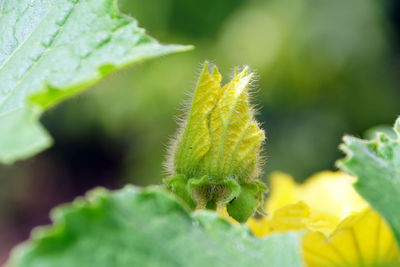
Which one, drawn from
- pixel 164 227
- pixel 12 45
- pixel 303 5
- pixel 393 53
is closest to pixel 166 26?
pixel 303 5

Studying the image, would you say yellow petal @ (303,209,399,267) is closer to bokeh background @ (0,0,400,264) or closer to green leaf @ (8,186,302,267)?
green leaf @ (8,186,302,267)

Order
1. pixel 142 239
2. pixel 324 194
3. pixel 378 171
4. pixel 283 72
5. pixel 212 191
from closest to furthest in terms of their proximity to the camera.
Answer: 1. pixel 142 239
2. pixel 378 171
3. pixel 212 191
4. pixel 324 194
5. pixel 283 72

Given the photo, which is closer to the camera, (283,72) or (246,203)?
(246,203)

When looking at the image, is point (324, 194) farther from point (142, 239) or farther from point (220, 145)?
point (142, 239)

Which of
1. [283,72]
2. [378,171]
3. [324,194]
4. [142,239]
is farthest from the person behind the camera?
[283,72]

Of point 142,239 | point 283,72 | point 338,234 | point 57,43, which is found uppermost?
point 283,72

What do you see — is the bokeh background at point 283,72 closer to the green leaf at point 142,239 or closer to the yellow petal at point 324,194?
the yellow petal at point 324,194

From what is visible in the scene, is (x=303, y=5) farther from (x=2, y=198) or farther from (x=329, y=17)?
(x=2, y=198)

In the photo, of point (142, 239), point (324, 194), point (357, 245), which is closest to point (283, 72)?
point (324, 194)
